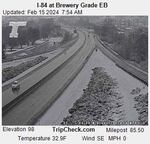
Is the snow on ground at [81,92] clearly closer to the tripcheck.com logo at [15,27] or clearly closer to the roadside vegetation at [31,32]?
the roadside vegetation at [31,32]

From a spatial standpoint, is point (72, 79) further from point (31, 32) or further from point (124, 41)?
point (31, 32)

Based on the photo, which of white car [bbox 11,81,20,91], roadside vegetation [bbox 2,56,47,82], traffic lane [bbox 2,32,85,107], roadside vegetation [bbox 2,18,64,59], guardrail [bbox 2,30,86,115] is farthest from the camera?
white car [bbox 11,81,20,91]

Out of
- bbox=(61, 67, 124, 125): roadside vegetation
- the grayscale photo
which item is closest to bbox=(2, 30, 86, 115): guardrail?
the grayscale photo

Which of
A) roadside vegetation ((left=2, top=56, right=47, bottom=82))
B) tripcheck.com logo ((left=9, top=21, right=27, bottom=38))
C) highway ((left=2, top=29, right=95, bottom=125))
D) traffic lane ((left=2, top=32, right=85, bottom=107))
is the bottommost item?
highway ((left=2, top=29, right=95, bottom=125))

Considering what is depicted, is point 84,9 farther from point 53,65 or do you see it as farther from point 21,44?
point 53,65

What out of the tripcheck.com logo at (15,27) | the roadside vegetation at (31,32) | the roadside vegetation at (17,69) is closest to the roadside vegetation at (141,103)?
the roadside vegetation at (31,32)

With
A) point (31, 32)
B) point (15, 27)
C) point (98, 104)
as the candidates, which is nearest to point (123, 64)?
point (98, 104)

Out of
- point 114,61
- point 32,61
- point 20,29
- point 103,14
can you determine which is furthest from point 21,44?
point 114,61

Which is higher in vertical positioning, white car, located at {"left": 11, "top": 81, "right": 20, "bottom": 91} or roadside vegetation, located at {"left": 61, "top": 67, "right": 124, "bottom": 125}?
white car, located at {"left": 11, "top": 81, "right": 20, "bottom": 91}

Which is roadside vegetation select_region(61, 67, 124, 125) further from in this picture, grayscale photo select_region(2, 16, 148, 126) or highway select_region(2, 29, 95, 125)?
highway select_region(2, 29, 95, 125)
